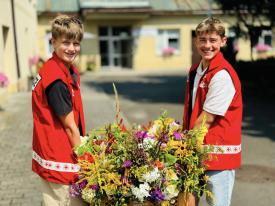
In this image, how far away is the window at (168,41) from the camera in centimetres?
2998

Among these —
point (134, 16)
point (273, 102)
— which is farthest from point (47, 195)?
point (134, 16)

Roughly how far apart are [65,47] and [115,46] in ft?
92.2

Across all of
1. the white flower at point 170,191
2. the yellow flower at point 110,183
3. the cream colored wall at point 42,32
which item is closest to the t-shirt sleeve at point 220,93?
the white flower at point 170,191

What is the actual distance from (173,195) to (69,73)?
1107 mm

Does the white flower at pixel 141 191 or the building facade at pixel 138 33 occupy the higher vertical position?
the building facade at pixel 138 33

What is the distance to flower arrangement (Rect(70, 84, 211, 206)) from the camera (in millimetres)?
2525

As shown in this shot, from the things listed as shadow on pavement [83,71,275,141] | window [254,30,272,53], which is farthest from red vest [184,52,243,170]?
window [254,30,272,53]

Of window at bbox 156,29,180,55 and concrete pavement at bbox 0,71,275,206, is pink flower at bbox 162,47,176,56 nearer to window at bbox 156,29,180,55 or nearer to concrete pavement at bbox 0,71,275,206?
window at bbox 156,29,180,55

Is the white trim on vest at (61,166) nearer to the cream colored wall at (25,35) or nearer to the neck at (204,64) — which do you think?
the neck at (204,64)

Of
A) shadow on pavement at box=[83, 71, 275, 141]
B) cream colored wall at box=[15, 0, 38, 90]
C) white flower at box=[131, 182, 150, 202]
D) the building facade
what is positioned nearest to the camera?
white flower at box=[131, 182, 150, 202]

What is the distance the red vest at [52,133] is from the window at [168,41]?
2746cm

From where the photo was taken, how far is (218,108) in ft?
9.39

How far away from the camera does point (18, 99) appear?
1388 centimetres

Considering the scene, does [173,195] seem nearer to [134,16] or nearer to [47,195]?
[47,195]
